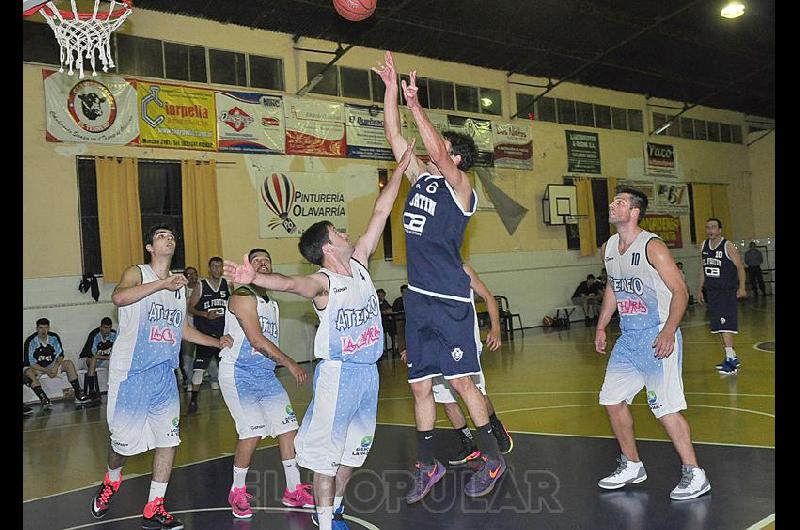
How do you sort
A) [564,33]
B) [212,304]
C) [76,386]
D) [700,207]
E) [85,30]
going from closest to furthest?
[85,30] < [76,386] < [212,304] < [564,33] < [700,207]

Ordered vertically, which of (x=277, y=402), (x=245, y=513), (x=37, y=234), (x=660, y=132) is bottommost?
(x=245, y=513)

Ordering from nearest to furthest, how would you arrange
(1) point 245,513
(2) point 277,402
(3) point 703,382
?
(1) point 245,513 < (2) point 277,402 < (3) point 703,382

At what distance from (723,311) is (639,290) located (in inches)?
237

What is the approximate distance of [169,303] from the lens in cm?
525

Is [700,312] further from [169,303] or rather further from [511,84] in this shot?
[169,303]

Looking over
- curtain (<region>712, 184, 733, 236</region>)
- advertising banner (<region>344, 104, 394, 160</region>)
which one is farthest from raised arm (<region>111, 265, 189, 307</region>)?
curtain (<region>712, 184, 733, 236</region>)

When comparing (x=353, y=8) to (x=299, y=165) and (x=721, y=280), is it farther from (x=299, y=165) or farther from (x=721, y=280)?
(x=299, y=165)

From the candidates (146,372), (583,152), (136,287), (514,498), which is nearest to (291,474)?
(146,372)

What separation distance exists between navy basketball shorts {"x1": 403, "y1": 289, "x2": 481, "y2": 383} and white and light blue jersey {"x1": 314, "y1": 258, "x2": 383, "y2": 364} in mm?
823

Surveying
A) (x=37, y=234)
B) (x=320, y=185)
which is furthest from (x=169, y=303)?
(x=320, y=185)

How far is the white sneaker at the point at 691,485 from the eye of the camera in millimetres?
4781

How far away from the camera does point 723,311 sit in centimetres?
1051

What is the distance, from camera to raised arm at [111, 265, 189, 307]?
487 cm

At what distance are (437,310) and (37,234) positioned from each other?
9334 millimetres
